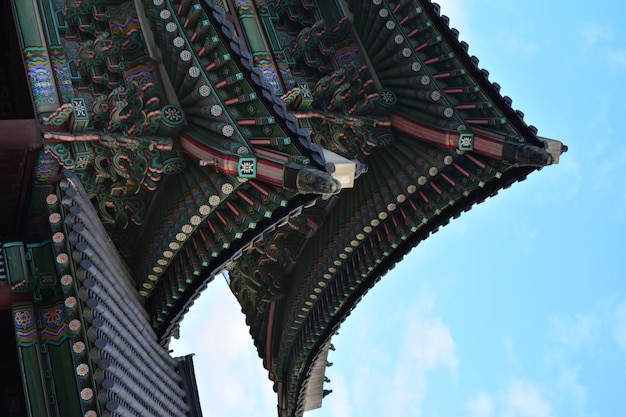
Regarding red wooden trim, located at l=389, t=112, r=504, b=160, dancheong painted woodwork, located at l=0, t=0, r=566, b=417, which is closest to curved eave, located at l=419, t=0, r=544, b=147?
dancheong painted woodwork, located at l=0, t=0, r=566, b=417

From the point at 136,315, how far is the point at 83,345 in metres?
4.71

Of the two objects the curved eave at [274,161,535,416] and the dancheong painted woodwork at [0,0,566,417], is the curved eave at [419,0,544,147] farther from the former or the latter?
the curved eave at [274,161,535,416]

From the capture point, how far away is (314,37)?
80.1 ft

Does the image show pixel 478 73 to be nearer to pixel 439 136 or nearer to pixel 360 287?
pixel 439 136

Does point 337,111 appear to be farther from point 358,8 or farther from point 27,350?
point 27,350

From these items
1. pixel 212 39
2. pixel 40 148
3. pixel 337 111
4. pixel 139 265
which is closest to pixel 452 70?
pixel 337 111

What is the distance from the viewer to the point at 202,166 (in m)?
19.8

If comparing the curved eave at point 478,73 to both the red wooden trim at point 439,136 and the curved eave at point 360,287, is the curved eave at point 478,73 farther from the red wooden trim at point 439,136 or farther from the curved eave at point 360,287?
the curved eave at point 360,287

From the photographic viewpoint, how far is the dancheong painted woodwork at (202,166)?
16.9 metres

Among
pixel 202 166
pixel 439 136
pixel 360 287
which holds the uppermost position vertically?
pixel 439 136

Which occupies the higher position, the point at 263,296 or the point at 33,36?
the point at 33,36

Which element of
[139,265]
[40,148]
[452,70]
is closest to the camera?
[40,148]

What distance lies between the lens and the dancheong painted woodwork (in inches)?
666

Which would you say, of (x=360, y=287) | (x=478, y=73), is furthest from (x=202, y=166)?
(x=360, y=287)
